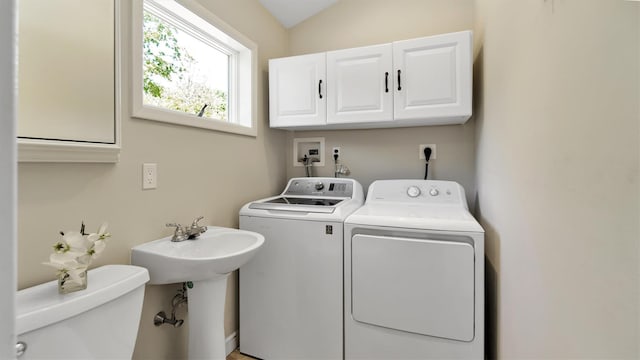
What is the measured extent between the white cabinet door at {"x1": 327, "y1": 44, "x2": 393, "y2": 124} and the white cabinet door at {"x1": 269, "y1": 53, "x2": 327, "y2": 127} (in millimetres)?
72

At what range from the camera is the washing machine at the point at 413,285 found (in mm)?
1344

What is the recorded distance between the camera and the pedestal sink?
1172 mm

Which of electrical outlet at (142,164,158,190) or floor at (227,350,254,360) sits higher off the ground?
electrical outlet at (142,164,158,190)

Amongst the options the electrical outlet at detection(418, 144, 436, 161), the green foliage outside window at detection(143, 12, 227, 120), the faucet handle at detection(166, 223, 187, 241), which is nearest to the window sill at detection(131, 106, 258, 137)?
→ the green foliage outside window at detection(143, 12, 227, 120)

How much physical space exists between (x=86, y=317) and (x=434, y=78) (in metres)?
2.06

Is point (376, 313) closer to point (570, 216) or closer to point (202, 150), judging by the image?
point (570, 216)

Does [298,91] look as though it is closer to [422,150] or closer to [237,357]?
[422,150]

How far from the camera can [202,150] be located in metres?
1.61

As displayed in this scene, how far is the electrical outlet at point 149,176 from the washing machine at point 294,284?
1.91 feet

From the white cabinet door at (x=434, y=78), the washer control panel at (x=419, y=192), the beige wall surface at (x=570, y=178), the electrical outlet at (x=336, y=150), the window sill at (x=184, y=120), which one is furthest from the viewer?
the electrical outlet at (x=336, y=150)

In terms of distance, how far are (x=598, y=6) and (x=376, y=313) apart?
1.45 m

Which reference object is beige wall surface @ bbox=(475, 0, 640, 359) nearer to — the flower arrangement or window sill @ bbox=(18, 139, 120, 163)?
the flower arrangement

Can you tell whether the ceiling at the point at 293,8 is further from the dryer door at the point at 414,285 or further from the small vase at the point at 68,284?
the small vase at the point at 68,284

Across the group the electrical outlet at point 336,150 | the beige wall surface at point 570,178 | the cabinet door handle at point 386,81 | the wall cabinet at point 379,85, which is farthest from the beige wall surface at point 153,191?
the beige wall surface at point 570,178
